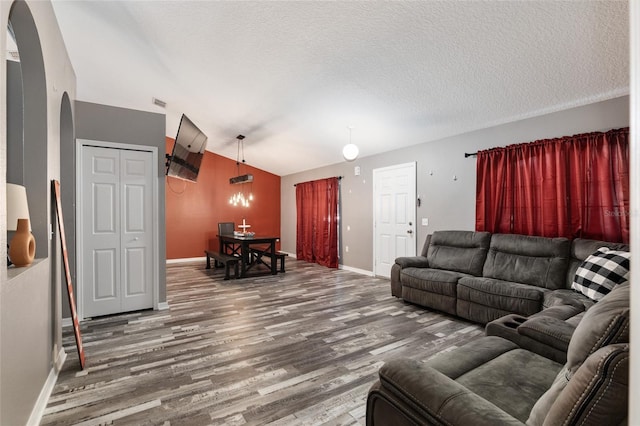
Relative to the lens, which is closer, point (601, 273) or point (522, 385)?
point (522, 385)

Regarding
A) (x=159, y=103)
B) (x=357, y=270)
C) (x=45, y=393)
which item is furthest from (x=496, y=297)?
(x=159, y=103)

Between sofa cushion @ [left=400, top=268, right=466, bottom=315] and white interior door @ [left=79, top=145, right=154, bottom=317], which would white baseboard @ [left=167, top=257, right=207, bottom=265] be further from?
sofa cushion @ [left=400, top=268, right=466, bottom=315]

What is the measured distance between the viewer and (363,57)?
3.10 meters

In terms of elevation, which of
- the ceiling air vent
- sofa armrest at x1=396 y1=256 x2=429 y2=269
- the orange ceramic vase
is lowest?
sofa armrest at x1=396 y1=256 x2=429 y2=269

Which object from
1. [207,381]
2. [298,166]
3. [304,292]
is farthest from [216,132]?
[207,381]

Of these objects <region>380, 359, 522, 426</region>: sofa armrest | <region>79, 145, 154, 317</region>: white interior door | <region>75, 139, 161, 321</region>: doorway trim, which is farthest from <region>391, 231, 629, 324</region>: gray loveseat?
<region>79, 145, 154, 317</region>: white interior door

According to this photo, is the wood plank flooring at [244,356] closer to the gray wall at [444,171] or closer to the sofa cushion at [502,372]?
the sofa cushion at [502,372]

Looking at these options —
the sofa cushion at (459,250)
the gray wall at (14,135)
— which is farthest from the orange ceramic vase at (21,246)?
the sofa cushion at (459,250)

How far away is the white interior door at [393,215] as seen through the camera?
5.23 metres

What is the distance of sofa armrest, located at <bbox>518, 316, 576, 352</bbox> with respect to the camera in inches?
67.2

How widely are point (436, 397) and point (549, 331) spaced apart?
1140 mm

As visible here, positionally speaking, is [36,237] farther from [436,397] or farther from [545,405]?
[545,405]

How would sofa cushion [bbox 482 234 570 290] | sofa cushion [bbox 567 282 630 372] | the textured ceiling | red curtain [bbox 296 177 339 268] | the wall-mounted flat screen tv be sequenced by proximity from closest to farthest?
sofa cushion [bbox 567 282 630 372], the textured ceiling, sofa cushion [bbox 482 234 570 290], the wall-mounted flat screen tv, red curtain [bbox 296 177 339 268]

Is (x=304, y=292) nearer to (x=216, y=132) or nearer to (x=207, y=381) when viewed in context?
(x=207, y=381)
